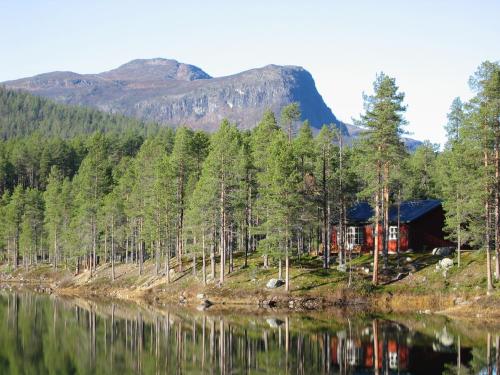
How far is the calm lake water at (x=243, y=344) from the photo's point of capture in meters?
34.0

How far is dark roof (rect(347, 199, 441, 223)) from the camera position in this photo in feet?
236

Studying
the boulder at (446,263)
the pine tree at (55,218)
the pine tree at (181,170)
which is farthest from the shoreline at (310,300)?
the pine tree at (55,218)

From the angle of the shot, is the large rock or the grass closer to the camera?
the grass

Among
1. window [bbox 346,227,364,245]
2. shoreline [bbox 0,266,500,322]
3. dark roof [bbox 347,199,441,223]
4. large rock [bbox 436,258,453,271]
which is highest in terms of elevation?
dark roof [bbox 347,199,441,223]

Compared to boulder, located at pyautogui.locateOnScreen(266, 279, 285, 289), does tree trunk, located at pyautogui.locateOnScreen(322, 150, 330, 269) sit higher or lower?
higher

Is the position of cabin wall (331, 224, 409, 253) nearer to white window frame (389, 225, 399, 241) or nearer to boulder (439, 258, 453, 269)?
white window frame (389, 225, 399, 241)

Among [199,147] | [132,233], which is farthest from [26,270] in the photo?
[199,147]

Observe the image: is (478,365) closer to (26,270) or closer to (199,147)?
(199,147)

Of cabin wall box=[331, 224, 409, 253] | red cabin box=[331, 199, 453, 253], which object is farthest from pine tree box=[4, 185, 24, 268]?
red cabin box=[331, 199, 453, 253]

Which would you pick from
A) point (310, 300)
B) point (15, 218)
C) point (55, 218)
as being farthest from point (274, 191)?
point (15, 218)

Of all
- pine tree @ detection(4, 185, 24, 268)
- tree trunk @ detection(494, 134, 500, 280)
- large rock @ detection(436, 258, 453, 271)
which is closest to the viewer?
tree trunk @ detection(494, 134, 500, 280)

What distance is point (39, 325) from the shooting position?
5275cm

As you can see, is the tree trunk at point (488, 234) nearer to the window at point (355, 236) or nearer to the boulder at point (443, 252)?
the boulder at point (443, 252)

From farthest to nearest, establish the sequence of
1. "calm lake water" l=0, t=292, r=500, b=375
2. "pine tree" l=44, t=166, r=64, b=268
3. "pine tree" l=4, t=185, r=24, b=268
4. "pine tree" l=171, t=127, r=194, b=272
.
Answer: "pine tree" l=4, t=185, r=24, b=268 → "pine tree" l=44, t=166, r=64, b=268 → "pine tree" l=171, t=127, r=194, b=272 → "calm lake water" l=0, t=292, r=500, b=375
